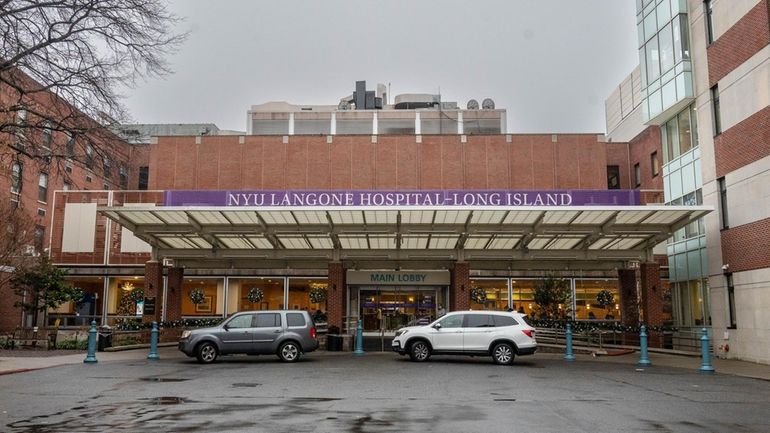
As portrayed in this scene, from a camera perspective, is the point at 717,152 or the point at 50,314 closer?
the point at 717,152

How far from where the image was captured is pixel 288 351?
2106cm

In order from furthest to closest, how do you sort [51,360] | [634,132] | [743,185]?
[634,132], [743,185], [51,360]

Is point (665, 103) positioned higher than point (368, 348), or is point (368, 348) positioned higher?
point (665, 103)

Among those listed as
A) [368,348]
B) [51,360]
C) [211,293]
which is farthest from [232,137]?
[51,360]

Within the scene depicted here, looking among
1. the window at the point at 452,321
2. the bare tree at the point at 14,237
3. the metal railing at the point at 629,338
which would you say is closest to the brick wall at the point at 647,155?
the metal railing at the point at 629,338

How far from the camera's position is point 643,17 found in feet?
99.2

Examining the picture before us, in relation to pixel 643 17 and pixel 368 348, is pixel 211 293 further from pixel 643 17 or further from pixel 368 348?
pixel 643 17

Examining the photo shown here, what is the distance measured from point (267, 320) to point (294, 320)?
845 millimetres

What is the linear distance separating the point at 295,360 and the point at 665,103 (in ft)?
61.5

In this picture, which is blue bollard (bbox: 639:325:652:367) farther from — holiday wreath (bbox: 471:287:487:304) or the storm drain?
holiday wreath (bbox: 471:287:487:304)

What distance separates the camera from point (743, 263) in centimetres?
2322

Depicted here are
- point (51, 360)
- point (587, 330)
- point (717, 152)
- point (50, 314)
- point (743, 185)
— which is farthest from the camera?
point (50, 314)

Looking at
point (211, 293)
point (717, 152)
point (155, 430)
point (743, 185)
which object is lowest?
point (155, 430)

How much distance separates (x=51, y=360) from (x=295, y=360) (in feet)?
25.1
